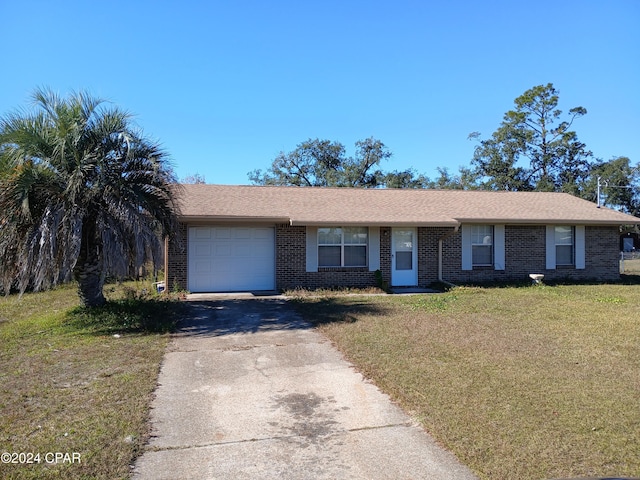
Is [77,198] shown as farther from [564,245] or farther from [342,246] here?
[564,245]

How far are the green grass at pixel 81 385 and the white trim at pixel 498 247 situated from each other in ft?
36.7

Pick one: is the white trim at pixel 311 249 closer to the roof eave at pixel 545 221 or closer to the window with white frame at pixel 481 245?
the roof eave at pixel 545 221

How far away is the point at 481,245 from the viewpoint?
1627cm

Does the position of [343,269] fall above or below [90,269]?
below

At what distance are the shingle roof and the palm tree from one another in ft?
10.6

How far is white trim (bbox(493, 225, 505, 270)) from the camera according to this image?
16234 millimetres

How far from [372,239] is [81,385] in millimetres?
10694

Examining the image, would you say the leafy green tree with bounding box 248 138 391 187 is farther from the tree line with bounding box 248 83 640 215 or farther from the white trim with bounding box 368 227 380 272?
the white trim with bounding box 368 227 380 272

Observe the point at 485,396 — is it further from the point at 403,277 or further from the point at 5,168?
the point at 403,277

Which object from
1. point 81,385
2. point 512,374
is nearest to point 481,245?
point 512,374

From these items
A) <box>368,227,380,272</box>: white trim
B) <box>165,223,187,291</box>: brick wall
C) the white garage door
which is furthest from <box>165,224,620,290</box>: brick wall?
the white garage door

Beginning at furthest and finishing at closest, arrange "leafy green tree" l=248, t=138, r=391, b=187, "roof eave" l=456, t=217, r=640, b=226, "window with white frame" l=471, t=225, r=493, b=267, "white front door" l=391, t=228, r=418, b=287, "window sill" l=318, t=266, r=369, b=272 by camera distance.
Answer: "leafy green tree" l=248, t=138, r=391, b=187, "window with white frame" l=471, t=225, r=493, b=267, "roof eave" l=456, t=217, r=640, b=226, "white front door" l=391, t=228, r=418, b=287, "window sill" l=318, t=266, r=369, b=272

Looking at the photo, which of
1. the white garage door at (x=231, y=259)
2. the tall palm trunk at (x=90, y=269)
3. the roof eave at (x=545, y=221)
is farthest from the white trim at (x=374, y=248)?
the tall palm trunk at (x=90, y=269)

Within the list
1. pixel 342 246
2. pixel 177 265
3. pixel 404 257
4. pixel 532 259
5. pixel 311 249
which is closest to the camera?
pixel 177 265
